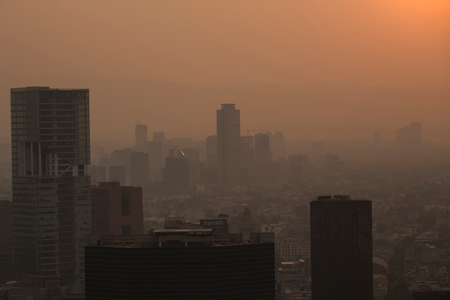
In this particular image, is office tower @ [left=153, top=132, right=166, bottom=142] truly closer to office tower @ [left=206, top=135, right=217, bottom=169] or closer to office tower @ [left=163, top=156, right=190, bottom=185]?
office tower @ [left=206, top=135, right=217, bottom=169]

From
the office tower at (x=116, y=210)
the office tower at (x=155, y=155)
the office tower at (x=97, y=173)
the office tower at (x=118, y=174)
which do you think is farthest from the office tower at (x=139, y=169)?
the office tower at (x=116, y=210)

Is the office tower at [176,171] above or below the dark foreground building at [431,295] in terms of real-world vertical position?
above

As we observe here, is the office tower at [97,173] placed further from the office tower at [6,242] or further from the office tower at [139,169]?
the office tower at [139,169]

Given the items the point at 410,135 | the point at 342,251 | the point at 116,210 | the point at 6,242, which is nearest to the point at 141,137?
the point at 116,210

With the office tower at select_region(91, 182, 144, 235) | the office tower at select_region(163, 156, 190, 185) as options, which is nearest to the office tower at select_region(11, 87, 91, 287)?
the office tower at select_region(91, 182, 144, 235)

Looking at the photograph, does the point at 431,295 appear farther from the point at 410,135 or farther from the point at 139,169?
the point at 139,169

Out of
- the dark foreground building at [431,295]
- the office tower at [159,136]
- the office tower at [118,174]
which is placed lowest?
the dark foreground building at [431,295]

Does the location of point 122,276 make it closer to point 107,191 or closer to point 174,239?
point 174,239

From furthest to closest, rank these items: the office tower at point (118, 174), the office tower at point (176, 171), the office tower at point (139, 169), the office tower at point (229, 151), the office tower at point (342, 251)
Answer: the office tower at point (176, 171) < the office tower at point (229, 151) < the office tower at point (139, 169) < the office tower at point (118, 174) < the office tower at point (342, 251)
